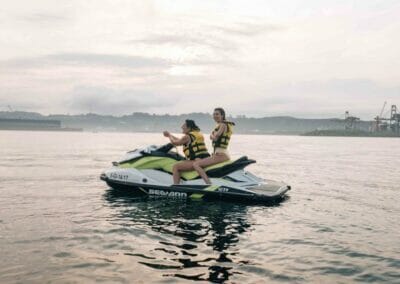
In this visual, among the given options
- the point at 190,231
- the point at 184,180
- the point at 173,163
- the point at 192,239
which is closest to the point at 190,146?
the point at 173,163

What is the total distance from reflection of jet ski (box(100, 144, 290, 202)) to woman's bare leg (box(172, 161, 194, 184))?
18 centimetres

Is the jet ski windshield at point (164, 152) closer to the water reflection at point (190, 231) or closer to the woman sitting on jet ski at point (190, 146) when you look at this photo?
the woman sitting on jet ski at point (190, 146)

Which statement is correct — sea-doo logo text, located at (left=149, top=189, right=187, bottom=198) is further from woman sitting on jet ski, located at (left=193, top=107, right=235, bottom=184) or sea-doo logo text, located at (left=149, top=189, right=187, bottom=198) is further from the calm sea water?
woman sitting on jet ski, located at (left=193, top=107, right=235, bottom=184)

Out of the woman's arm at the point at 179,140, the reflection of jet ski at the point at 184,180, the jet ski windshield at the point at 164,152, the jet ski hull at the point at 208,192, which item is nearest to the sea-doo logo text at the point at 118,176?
the reflection of jet ski at the point at 184,180

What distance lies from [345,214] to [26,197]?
33.6 ft

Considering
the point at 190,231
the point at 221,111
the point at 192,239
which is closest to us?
the point at 192,239

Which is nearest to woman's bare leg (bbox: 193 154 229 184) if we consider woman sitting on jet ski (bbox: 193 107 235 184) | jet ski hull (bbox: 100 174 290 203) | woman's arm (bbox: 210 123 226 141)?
woman sitting on jet ski (bbox: 193 107 235 184)

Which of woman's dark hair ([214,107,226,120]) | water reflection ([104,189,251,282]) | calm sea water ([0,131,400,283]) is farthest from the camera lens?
woman's dark hair ([214,107,226,120])

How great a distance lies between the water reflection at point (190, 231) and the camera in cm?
742

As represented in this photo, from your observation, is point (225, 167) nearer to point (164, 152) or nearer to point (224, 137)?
point (224, 137)

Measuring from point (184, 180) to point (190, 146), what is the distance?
1.15 metres

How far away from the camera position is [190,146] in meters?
13.9

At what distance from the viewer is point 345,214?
12500mm

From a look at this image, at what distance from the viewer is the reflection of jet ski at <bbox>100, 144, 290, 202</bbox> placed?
13422 mm
